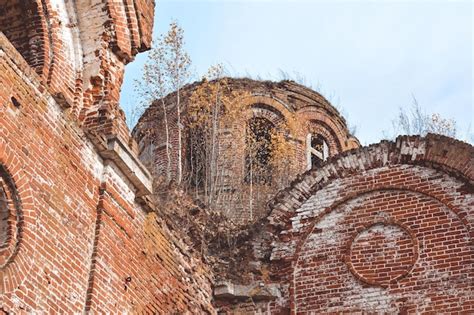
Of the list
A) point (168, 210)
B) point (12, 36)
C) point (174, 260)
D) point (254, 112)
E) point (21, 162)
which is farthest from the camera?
point (254, 112)

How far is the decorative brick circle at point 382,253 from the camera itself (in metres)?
8.99

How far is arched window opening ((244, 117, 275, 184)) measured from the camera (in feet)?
53.8

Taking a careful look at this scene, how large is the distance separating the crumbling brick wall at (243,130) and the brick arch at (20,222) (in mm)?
9104

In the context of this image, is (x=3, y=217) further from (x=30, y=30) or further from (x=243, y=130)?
(x=243, y=130)

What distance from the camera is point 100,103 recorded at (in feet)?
25.2

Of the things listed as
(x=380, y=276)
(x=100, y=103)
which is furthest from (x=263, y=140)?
(x=100, y=103)

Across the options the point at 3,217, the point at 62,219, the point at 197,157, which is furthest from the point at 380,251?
the point at 197,157

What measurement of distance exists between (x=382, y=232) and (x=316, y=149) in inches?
362

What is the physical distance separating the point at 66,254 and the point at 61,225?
0.24m

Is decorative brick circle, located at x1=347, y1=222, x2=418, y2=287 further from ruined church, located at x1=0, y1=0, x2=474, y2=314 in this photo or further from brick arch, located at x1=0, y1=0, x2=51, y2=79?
brick arch, located at x1=0, y1=0, x2=51, y2=79

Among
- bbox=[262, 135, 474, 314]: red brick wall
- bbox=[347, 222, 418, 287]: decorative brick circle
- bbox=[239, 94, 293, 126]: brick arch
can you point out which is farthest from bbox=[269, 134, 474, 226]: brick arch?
bbox=[239, 94, 293, 126]: brick arch

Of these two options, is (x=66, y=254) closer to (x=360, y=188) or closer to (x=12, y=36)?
(x=12, y=36)

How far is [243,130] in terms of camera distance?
16.9m

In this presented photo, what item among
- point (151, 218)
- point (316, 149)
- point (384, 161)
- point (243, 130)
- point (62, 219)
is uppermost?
point (316, 149)
